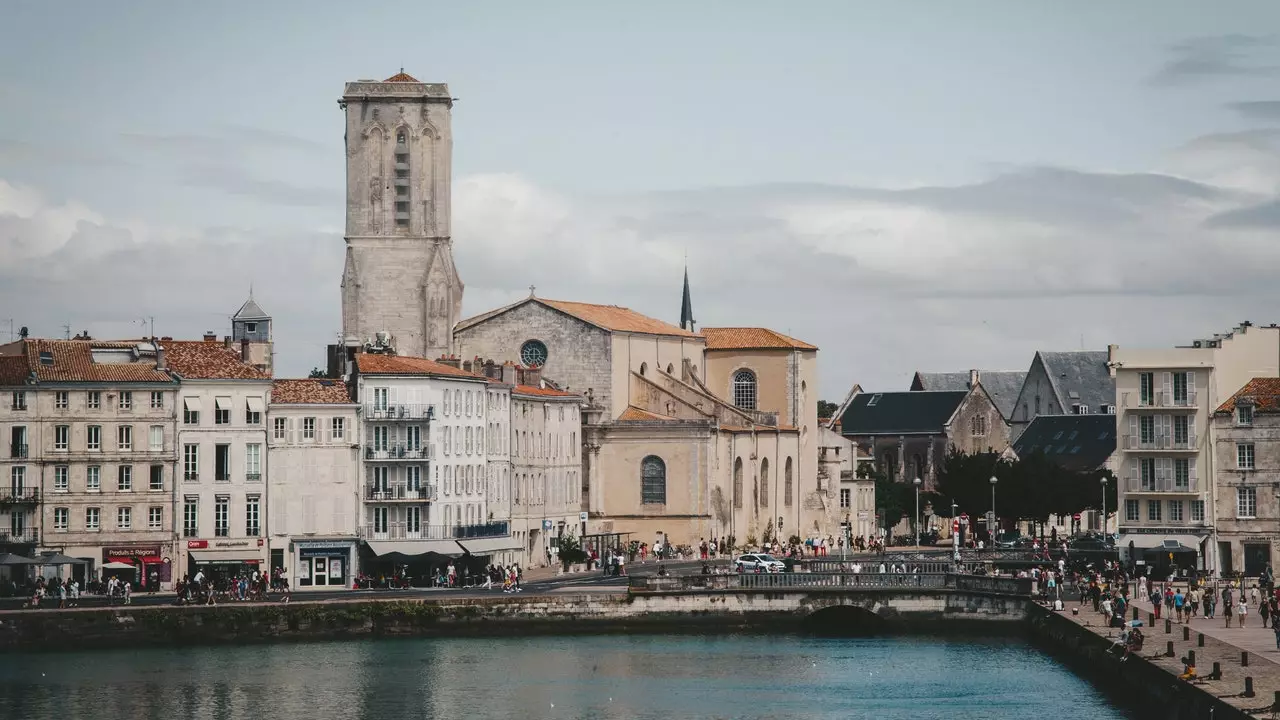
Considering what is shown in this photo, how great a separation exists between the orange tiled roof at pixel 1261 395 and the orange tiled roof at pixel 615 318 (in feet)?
110

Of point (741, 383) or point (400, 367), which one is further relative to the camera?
point (741, 383)

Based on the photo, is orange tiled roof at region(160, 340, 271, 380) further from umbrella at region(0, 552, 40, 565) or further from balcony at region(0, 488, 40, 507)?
umbrella at region(0, 552, 40, 565)

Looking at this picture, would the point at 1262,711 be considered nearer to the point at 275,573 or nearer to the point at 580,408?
the point at 275,573

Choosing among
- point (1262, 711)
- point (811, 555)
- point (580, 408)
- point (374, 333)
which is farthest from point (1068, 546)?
point (1262, 711)

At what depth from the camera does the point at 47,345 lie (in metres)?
91.4

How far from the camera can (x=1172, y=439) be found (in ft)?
318

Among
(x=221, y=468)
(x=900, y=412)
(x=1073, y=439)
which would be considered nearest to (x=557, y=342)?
(x=221, y=468)

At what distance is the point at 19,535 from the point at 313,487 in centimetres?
1085

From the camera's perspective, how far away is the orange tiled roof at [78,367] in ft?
294

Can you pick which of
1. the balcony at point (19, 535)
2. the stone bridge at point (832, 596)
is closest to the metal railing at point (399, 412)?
the stone bridge at point (832, 596)

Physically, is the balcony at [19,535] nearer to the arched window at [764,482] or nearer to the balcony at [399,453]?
the balcony at [399,453]

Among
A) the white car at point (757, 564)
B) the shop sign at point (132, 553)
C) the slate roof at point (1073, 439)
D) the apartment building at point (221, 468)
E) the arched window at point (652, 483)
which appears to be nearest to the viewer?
the shop sign at point (132, 553)

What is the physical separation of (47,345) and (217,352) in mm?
6367

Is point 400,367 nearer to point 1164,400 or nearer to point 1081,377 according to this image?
point 1164,400
